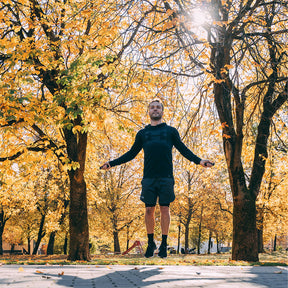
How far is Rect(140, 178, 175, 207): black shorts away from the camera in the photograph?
197 inches

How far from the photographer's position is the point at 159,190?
5.05 metres

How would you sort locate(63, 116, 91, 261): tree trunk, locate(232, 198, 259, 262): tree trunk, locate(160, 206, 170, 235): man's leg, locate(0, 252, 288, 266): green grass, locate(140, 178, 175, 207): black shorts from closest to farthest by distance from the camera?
locate(140, 178, 175, 207): black shorts → locate(160, 206, 170, 235): man's leg → locate(0, 252, 288, 266): green grass → locate(232, 198, 259, 262): tree trunk → locate(63, 116, 91, 261): tree trunk

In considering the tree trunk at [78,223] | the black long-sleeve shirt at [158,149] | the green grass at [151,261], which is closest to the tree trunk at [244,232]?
the green grass at [151,261]

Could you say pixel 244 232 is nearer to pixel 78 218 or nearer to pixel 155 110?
pixel 78 218

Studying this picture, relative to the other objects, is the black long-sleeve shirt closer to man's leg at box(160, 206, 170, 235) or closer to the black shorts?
the black shorts

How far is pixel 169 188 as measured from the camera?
5.02 meters

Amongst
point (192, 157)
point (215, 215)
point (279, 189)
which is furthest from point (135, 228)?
point (192, 157)

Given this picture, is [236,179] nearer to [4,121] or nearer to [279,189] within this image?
[4,121]

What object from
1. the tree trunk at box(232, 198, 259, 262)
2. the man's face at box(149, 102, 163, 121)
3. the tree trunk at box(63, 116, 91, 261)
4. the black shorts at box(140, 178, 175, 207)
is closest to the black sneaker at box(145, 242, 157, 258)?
the black shorts at box(140, 178, 175, 207)

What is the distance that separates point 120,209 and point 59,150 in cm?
1897

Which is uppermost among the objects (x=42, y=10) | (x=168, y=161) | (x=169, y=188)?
(x=42, y=10)

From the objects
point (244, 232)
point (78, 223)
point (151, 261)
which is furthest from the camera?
point (78, 223)

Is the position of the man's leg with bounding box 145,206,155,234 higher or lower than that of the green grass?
higher

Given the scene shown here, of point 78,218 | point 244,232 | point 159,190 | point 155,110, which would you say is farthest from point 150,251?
point 78,218
